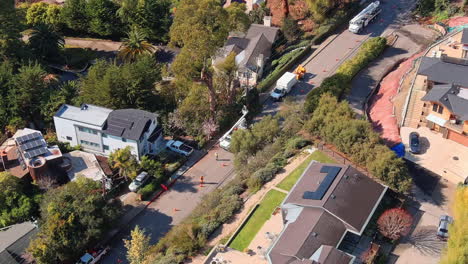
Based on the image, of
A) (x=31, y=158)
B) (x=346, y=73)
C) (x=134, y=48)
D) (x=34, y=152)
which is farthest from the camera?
(x=134, y=48)

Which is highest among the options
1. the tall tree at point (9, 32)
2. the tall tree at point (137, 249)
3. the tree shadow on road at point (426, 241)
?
the tree shadow on road at point (426, 241)

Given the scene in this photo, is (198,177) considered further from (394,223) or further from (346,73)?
(346,73)

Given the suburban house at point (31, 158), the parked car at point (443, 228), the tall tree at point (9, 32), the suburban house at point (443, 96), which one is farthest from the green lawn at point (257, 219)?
the tall tree at point (9, 32)

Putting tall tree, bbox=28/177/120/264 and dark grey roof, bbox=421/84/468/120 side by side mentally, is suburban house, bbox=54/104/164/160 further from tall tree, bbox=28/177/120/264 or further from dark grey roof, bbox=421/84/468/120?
dark grey roof, bbox=421/84/468/120

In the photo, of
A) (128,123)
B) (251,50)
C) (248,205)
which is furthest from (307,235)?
(251,50)

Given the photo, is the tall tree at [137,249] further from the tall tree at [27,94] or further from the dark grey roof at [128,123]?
the tall tree at [27,94]

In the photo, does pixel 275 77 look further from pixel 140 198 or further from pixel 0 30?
pixel 0 30
